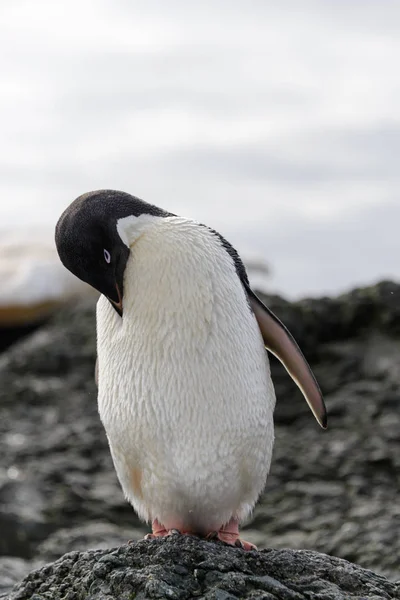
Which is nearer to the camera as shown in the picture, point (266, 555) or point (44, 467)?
point (266, 555)

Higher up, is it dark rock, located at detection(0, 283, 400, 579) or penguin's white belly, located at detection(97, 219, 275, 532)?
penguin's white belly, located at detection(97, 219, 275, 532)

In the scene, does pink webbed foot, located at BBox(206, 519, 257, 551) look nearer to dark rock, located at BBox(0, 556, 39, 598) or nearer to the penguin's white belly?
the penguin's white belly

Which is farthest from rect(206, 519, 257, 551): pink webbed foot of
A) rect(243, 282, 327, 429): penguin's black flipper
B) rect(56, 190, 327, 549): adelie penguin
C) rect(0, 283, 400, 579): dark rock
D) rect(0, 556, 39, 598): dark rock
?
rect(0, 283, 400, 579): dark rock

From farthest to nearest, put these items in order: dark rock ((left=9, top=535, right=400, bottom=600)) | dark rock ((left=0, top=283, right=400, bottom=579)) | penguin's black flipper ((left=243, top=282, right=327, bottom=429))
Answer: dark rock ((left=0, top=283, right=400, bottom=579)) → penguin's black flipper ((left=243, top=282, right=327, bottom=429)) → dark rock ((left=9, top=535, right=400, bottom=600))

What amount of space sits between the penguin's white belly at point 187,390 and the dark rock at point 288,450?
61.2 inches

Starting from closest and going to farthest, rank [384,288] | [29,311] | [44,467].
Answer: [44,467], [384,288], [29,311]

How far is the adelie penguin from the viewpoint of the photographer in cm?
297

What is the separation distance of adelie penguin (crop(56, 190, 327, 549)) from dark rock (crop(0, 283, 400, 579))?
60.9 inches

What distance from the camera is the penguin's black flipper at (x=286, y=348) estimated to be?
10.9ft

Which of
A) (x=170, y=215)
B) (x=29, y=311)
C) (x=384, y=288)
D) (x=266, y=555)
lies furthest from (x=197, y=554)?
(x=29, y=311)

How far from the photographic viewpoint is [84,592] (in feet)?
8.82

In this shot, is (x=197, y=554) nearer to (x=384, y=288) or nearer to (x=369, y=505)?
(x=369, y=505)

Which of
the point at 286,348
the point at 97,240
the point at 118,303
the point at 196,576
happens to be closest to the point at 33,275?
the point at 286,348

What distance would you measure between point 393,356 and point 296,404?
61 centimetres
